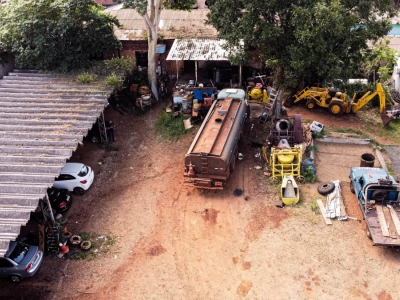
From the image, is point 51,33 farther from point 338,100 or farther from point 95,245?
point 338,100

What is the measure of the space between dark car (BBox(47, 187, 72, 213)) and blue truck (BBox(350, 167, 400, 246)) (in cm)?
1343

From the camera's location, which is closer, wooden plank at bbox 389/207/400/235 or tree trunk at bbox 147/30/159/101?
wooden plank at bbox 389/207/400/235

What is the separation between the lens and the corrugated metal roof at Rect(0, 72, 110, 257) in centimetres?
1452

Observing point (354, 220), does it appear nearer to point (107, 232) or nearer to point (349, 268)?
point (349, 268)

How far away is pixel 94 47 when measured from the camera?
24.6m

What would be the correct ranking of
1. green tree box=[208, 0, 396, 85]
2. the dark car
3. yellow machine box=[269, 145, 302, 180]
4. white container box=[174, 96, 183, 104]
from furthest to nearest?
white container box=[174, 96, 183, 104], yellow machine box=[269, 145, 302, 180], the dark car, green tree box=[208, 0, 396, 85]

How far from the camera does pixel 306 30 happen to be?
17.7m

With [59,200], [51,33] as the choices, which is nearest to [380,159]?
[59,200]

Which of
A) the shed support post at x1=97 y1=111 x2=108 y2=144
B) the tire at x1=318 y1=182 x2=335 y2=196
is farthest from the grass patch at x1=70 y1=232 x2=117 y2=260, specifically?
the tire at x1=318 y1=182 x2=335 y2=196

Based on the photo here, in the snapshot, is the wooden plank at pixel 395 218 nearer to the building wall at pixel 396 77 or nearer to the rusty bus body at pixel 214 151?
the rusty bus body at pixel 214 151

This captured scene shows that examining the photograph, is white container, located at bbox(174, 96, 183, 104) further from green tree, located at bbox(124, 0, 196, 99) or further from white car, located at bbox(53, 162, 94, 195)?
white car, located at bbox(53, 162, 94, 195)

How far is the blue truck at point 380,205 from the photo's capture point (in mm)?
15070

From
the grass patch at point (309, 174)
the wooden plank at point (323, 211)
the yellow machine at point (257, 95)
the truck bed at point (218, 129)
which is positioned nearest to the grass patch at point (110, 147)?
the truck bed at point (218, 129)

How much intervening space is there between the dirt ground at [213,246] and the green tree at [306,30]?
5.33m
